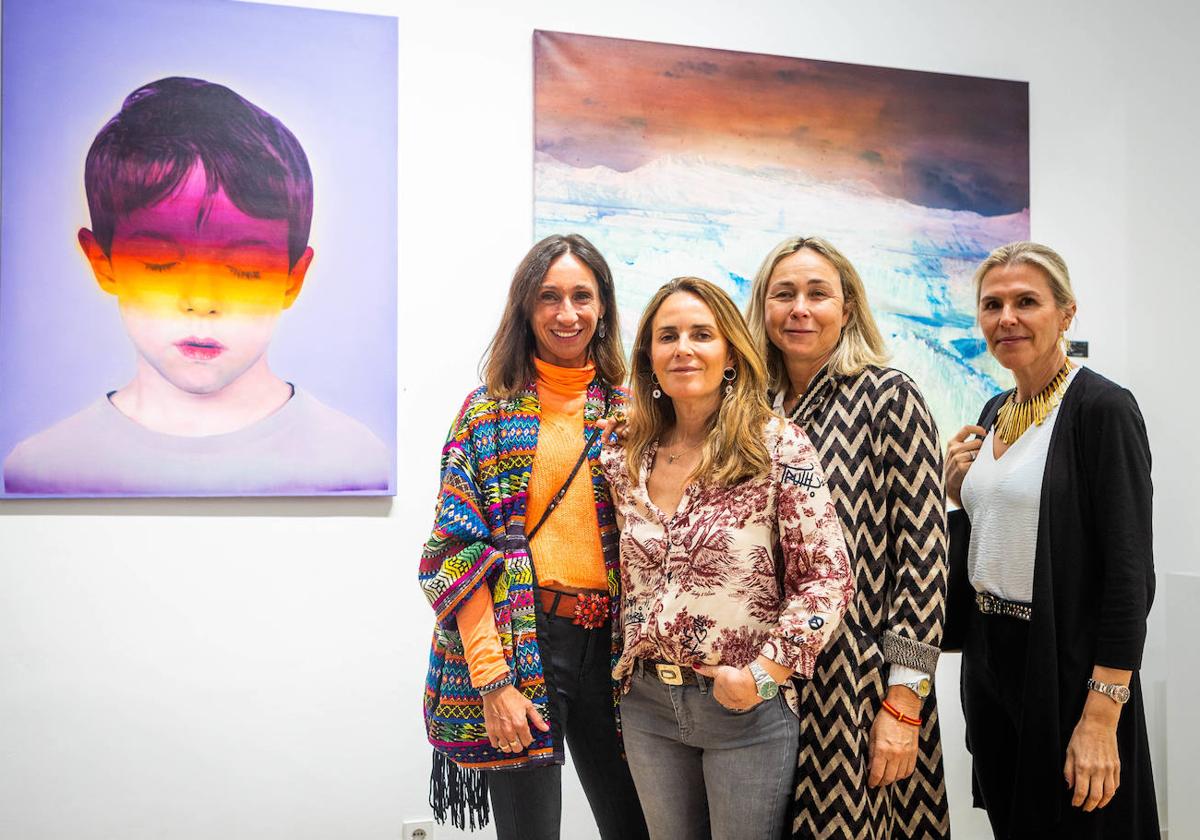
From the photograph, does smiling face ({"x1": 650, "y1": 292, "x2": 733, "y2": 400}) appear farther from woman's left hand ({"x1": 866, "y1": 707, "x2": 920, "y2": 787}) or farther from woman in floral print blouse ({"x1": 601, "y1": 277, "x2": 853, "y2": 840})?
woman's left hand ({"x1": 866, "y1": 707, "x2": 920, "y2": 787})

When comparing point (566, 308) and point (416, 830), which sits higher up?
point (566, 308)

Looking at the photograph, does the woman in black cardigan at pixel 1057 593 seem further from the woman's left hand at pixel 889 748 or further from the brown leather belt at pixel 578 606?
the brown leather belt at pixel 578 606

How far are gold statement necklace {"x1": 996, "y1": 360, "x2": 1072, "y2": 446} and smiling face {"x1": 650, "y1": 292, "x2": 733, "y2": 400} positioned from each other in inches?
25.2

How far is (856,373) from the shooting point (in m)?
1.56

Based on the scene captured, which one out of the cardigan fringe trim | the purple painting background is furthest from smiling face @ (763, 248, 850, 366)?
the purple painting background

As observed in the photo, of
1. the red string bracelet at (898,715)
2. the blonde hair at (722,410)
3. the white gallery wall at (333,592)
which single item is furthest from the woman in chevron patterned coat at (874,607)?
the white gallery wall at (333,592)

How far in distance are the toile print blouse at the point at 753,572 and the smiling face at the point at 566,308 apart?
41cm

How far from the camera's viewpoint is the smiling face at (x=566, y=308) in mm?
1727

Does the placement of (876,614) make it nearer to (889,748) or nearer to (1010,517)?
(889,748)

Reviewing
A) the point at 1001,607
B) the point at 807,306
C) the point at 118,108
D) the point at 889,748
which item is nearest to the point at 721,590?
the point at 889,748

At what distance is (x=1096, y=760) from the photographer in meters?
1.59

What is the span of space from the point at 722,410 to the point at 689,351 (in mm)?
110

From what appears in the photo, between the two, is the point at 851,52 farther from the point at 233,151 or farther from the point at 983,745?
the point at 983,745

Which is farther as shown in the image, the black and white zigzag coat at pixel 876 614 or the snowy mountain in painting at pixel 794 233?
the snowy mountain in painting at pixel 794 233
